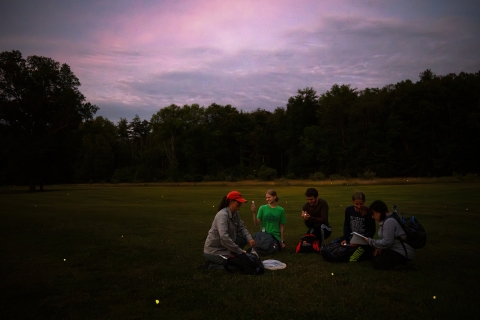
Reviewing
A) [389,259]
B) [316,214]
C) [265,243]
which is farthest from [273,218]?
[389,259]

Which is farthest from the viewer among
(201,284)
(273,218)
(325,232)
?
(273,218)

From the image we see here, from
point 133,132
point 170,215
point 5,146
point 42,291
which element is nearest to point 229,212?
point 42,291

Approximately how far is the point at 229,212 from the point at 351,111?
84.2 metres

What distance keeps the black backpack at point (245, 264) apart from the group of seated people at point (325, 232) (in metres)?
0.13

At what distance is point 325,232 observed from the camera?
33.7ft

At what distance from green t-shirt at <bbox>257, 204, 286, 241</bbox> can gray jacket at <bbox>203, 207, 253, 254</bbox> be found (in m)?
1.78

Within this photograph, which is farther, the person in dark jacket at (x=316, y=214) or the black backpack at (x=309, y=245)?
the black backpack at (x=309, y=245)

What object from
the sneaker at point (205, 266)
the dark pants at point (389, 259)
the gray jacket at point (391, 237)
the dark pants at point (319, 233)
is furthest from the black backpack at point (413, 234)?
the sneaker at point (205, 266)

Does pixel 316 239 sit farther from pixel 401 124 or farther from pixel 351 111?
pixel 351 111

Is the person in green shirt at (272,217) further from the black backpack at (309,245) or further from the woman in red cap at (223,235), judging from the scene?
the woman in red cap at (223,235)

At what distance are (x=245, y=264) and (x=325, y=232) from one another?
10.4 feet

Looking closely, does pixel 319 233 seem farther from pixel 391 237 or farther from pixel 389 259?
pixel 391 237

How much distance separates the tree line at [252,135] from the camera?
50812 mm

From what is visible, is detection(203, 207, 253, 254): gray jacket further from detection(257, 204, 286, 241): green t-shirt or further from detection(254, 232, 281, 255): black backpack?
detection(257, 204, 286, 241): green t-shirt
